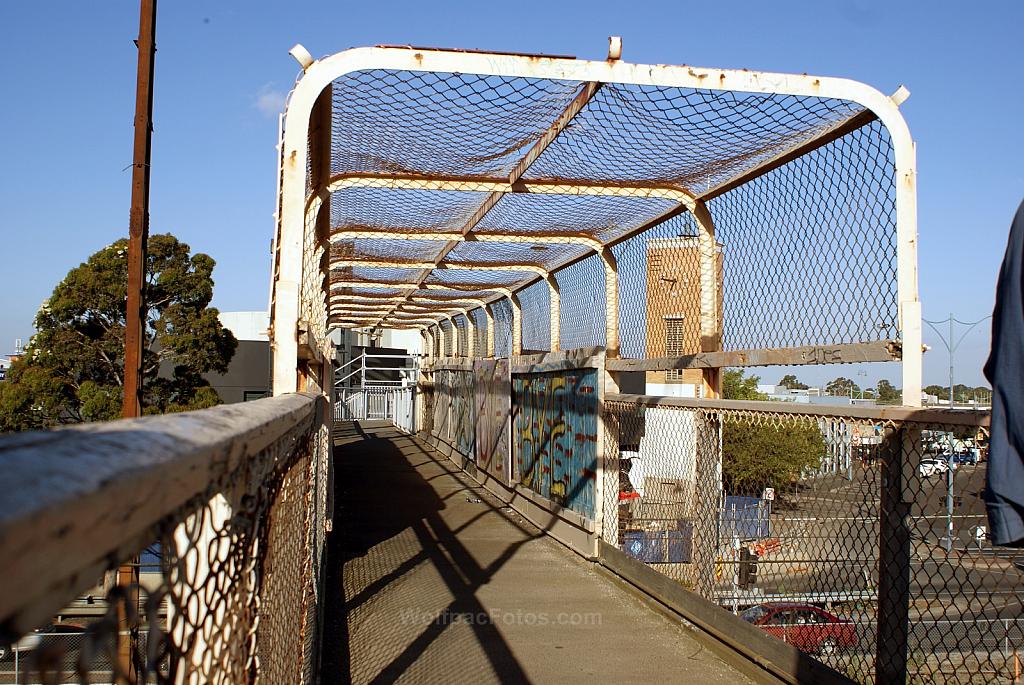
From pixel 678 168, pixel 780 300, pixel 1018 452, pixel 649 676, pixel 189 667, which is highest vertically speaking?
pixel 678 168

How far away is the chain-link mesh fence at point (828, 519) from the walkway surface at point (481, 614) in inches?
20.3

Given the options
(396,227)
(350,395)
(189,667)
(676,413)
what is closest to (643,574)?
(676,413)

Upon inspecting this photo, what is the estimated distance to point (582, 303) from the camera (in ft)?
33.3

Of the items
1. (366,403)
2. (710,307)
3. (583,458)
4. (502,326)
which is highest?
(502,326)

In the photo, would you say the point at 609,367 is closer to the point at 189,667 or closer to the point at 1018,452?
the point at 1018,452

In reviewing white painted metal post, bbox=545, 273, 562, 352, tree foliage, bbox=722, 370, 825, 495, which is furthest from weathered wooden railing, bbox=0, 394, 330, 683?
white painted metal post, bbox=545, 273, 562, 352

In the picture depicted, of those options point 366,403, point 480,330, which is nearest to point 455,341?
point 480,330

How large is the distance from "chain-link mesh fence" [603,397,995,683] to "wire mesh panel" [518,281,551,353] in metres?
2.88

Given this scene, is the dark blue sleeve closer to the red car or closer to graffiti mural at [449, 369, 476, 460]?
the red car

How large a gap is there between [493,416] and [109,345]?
14.0m

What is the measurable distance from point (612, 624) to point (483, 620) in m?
0.82

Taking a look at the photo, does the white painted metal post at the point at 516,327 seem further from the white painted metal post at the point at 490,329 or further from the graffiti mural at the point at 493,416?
the white painted metal post at the point at 490,329

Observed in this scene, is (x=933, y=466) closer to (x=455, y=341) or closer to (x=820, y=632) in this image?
(x=820, y=632)

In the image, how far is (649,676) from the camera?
517 centimetres
